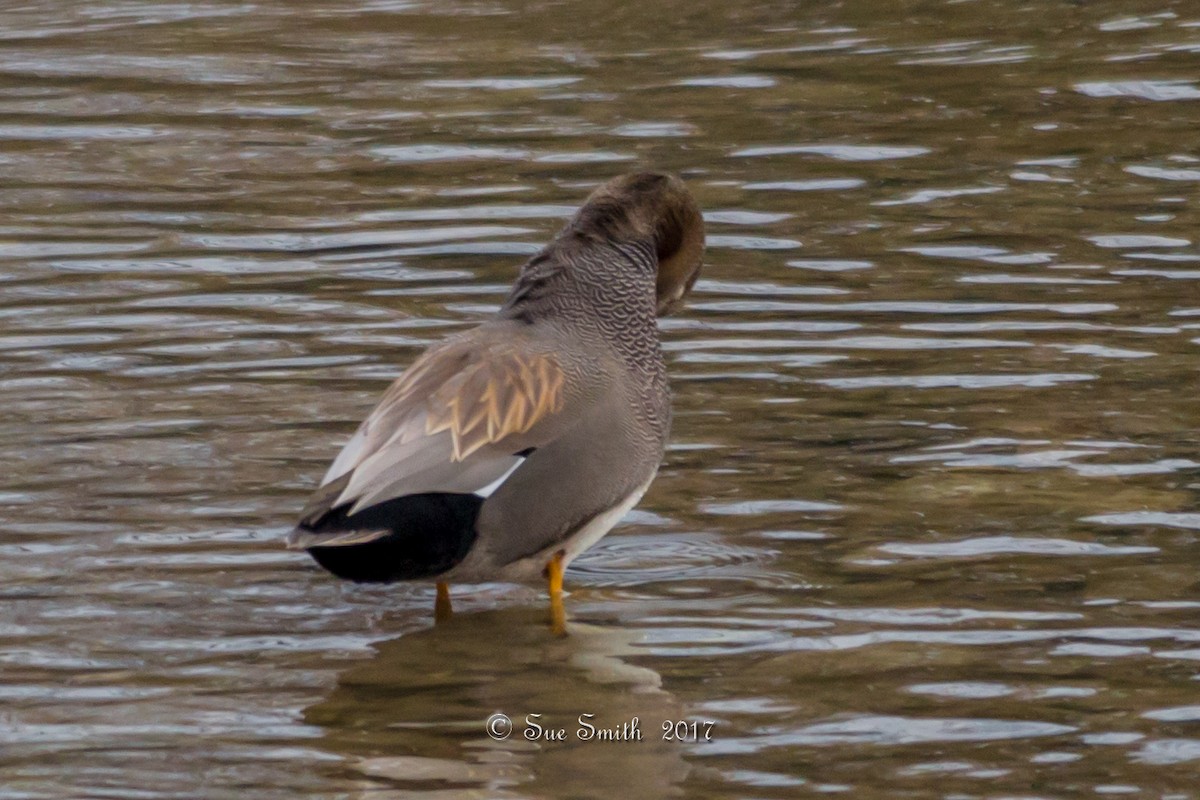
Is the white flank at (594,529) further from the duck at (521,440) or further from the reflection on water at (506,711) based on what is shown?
the reflection on water at (506,711)

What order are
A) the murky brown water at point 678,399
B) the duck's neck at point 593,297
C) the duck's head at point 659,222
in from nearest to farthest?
the murky brown water at point 678,399 < the duck's neck at point 593,297 < the duck's head at point 659,222

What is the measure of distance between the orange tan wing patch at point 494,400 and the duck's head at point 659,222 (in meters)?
0.76

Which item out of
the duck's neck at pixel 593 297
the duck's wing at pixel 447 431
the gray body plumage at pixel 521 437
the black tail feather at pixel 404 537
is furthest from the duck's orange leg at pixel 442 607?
the duck's neck at pixel 593 297

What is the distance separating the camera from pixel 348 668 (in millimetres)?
5508

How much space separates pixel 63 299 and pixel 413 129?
9.64 feet

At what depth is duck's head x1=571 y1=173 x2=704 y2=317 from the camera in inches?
251

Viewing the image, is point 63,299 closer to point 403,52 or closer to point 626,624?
point 626,624

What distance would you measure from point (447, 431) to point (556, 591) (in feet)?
1.98

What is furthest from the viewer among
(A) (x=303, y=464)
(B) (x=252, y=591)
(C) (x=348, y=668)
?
(A) (x=303, y=464)

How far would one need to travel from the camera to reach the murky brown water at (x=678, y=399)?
505cm

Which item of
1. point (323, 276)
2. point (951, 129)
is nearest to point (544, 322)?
point (323, 276)

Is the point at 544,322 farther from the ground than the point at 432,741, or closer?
farther from the ground

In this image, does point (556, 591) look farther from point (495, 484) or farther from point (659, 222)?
point (659, 222)

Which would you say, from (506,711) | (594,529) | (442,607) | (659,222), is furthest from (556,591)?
(659,222)
